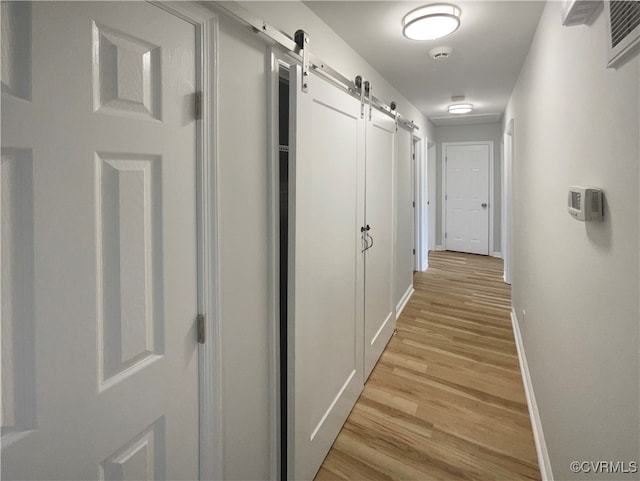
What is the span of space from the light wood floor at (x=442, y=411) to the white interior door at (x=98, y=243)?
3.72ft

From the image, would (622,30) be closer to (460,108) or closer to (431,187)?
(460,108)

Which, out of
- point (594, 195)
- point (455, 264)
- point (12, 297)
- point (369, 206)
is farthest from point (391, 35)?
point (455, 264)

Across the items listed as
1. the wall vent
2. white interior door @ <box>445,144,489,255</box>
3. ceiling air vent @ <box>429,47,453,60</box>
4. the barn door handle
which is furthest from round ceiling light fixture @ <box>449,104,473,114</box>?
the wall vent

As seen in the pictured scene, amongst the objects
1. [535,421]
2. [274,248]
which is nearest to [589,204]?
[274,248]

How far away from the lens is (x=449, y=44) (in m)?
2.48

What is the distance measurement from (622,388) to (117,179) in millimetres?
1321

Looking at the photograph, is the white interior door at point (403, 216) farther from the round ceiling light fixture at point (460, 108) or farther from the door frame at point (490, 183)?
the door frame at point (490, 183)

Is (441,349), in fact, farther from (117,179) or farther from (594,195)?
(117,179)

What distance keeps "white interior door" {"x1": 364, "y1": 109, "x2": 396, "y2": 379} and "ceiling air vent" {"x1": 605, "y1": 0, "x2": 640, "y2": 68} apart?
1618mm

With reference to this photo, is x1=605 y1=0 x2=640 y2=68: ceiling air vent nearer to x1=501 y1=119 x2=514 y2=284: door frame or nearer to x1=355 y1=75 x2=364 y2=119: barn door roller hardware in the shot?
x1=355 y1=75 x2=364 y2=119: barn door roller hardware

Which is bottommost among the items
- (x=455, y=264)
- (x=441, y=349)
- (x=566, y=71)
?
(x=441, y=349)

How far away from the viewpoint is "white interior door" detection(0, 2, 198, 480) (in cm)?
74

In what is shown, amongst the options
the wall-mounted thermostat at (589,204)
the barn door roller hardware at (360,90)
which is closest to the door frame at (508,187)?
the barn door roller hardware at (360,90)

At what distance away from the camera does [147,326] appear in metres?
1.01
